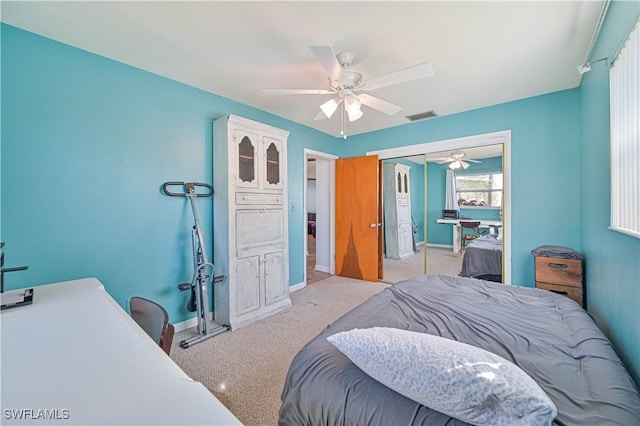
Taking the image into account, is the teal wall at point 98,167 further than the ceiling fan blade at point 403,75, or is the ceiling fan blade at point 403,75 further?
the teal wall at point 98,167

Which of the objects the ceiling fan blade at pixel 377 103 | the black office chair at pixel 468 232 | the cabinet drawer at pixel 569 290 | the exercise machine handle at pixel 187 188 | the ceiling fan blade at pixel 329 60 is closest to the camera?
the ceiling fan blade at pixel 329 60

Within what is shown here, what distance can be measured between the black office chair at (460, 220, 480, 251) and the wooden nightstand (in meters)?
1.26

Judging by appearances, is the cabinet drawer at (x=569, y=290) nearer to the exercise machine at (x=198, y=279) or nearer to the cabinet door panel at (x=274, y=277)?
the cabinet door panel at (x=274, y=277)

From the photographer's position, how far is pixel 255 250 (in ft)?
9.97

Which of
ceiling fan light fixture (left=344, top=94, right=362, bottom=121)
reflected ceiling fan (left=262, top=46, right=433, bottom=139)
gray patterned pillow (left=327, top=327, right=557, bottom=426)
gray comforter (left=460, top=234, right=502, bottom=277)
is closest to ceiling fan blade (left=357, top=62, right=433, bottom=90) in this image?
reflected ceiling fan (left=262, top=46, right=433, bottom=139)

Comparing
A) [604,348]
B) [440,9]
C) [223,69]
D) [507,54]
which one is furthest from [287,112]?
[604,348]

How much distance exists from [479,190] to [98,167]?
466cm

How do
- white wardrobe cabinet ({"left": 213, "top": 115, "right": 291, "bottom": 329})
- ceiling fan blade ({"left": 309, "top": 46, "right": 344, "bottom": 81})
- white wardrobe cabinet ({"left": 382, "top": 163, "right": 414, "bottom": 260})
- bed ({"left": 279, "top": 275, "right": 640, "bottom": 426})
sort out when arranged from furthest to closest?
white wardrobe cabinet ({"left": 382, "top": 163, "right": 414, "bottom": 260}), white wardrobe cabinet ({"left": 213, "top": 115, "right": 291, "bottom": 329}), ceiling fan blade ({"left": 309, "top": 46, "right": 344, "bottom": 81}), bed ({"left": 279, "top": 275, "right": 640, "bottom": 426})

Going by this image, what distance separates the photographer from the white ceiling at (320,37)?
173 cm

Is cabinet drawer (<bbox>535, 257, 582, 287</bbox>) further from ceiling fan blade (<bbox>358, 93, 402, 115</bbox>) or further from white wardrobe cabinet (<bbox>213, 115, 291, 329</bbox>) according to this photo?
white wardrobe cabinet (<bbox>213, 115, 291, 329</bbox>)

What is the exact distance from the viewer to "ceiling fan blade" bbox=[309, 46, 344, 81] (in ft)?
5.64

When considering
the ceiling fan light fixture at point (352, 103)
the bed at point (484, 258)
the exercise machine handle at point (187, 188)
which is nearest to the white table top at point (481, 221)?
the bed at point (484, 258)

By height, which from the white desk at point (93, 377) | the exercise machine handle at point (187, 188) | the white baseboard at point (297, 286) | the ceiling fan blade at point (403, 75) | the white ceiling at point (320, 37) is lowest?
the white baseboard at point (297, 286)

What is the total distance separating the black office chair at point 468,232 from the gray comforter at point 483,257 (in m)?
0.14
